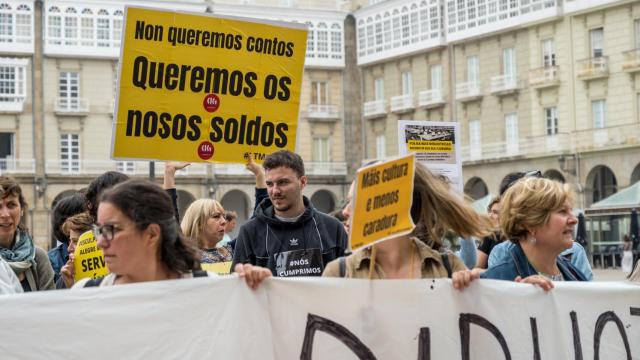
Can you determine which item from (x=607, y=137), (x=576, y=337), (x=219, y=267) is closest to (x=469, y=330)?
(x=576, y=337)

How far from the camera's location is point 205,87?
6613 mm

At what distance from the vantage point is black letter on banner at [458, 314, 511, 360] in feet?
13.4

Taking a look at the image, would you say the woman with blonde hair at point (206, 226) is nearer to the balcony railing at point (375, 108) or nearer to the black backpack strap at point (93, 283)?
the black backpack strap at point (93, 283)

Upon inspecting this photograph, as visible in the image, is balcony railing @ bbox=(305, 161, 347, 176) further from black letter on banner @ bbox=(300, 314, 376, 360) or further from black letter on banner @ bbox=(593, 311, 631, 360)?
black letter on banner @ bbox=(300, 314, 376, 360)

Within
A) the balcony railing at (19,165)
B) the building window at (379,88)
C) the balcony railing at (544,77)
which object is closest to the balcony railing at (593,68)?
the balcony railing at (544,77)

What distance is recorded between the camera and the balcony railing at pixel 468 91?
131 feet

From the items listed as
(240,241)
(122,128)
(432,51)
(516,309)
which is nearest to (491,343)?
(516,309)

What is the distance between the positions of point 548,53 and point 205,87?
104 ft

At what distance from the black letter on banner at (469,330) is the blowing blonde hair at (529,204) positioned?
0.37 metres

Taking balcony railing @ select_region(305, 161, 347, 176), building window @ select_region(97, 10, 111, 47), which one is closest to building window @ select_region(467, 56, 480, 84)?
balcony railing @ select_region(305, 161, 347, 176)

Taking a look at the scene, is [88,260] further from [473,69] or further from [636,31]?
[473,69]

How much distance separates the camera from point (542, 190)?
14.1 ft

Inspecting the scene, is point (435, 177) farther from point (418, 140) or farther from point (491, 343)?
point (418, 140)

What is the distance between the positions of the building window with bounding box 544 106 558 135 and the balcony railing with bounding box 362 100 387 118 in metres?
8.59
